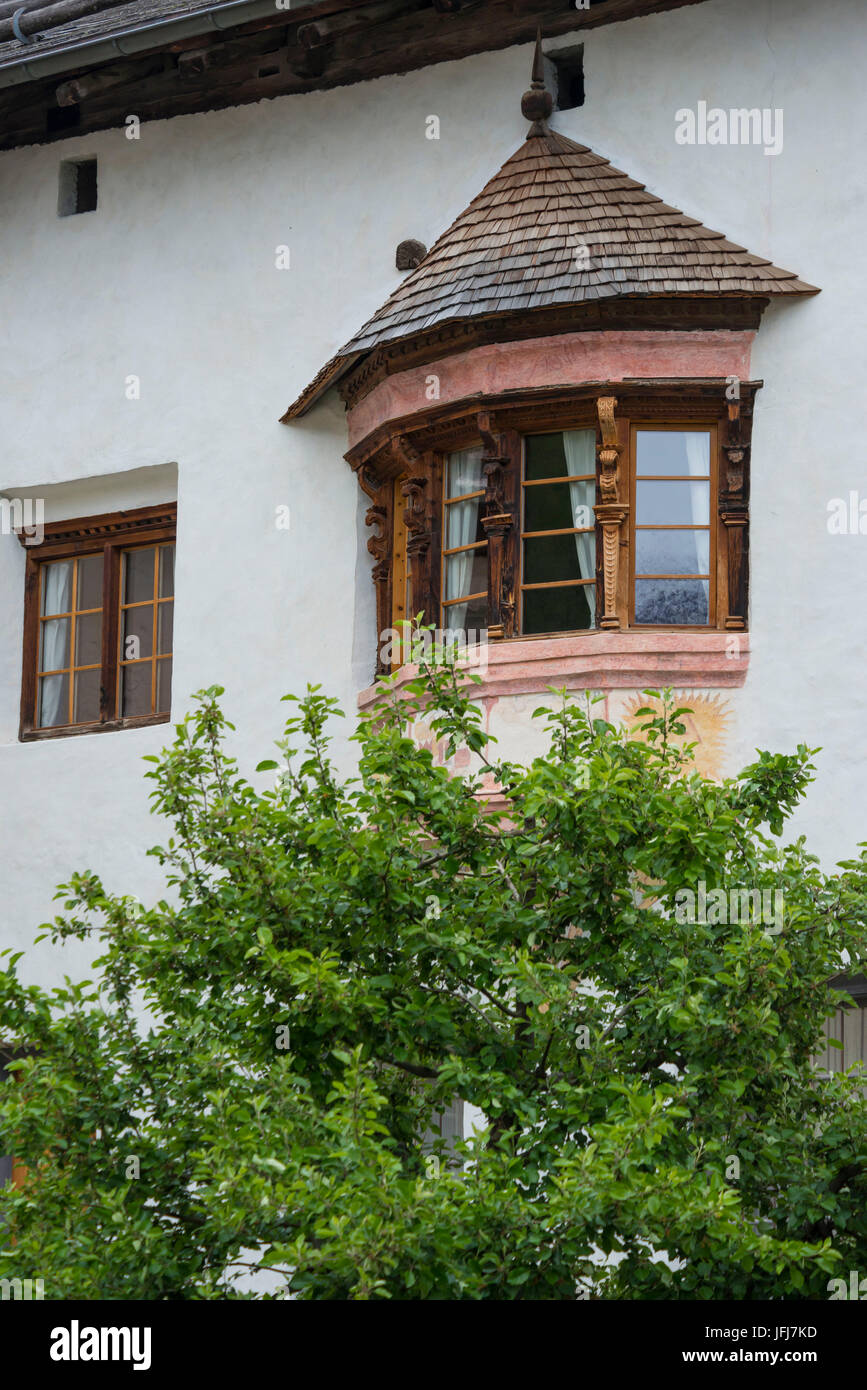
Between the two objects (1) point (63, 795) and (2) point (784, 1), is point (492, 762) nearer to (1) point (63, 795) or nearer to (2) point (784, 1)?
(1) point (63, 795)

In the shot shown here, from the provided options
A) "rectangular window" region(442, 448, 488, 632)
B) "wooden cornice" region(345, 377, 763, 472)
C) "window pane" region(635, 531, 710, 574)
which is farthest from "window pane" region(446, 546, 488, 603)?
"window pane" region(635, 531, 710, 574)

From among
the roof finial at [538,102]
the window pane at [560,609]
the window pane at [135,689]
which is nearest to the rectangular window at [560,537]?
the window pane at [560,609]

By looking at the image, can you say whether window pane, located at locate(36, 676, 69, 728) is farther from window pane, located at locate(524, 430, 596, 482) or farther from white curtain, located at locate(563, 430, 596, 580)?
white curtain, located at locate(563, 430, 596, 580)

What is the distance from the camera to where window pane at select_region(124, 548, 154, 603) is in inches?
560

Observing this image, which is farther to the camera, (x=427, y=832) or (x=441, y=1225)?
(x=427, y=832)

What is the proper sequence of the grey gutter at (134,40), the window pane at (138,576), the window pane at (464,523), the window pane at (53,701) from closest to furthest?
the window pane at (464,523), the grey gutter at (134,40), the window pane at (138,576), the window pane at (53,701)

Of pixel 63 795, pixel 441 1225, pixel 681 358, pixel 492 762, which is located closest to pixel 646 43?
pixel 681 358

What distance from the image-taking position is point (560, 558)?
39.3 ft

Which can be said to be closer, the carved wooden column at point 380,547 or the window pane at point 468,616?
the window pane at point 468,616

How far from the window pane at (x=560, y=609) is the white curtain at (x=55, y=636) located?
380 centimetres

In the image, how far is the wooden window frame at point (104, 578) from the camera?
46.3ft

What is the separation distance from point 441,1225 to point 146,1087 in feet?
6.04

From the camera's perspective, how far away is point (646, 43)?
12.5 meters

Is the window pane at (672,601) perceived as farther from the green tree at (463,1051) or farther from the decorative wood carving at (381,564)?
the green tree at (463,1051)
